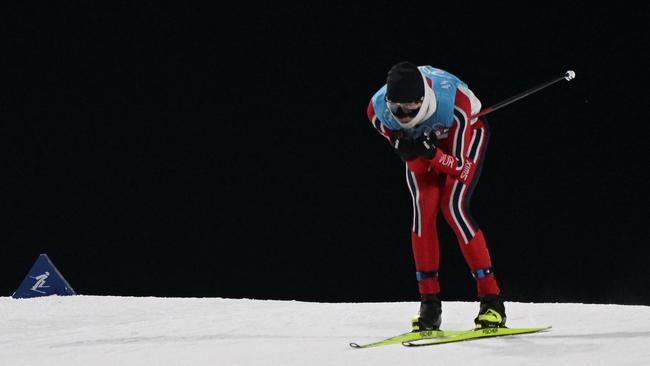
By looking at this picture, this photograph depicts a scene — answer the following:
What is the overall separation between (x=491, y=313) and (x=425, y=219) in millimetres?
542

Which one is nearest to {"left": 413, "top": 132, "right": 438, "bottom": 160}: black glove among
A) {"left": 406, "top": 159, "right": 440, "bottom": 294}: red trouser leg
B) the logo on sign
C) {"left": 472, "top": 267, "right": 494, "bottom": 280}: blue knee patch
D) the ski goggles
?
the ski goggles

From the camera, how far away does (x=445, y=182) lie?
13.0 feet

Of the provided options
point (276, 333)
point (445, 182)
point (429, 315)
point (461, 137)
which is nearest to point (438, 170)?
point (445, 182)

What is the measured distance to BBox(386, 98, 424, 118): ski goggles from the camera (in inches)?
145

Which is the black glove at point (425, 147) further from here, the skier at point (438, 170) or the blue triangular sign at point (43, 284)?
the blue triangular sign at point (43, 284)

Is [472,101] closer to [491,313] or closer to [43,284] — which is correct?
[491,313]

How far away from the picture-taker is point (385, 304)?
5781 mm

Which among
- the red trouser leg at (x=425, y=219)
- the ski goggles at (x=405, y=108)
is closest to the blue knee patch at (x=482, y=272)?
the red trouser leg at (x=425, y=219)

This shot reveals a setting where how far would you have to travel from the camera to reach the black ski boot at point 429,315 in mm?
3977

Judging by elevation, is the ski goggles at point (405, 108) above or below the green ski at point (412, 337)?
above

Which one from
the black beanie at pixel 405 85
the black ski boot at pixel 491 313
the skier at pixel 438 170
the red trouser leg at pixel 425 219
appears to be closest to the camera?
the black beanie at pixel 405 85

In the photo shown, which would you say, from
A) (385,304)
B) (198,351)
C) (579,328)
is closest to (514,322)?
(579,328)

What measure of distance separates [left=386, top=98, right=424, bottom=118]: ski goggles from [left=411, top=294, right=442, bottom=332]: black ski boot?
92 cm

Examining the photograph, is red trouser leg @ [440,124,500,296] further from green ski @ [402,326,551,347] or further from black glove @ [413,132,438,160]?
black glove @ [413,132,438,160]
